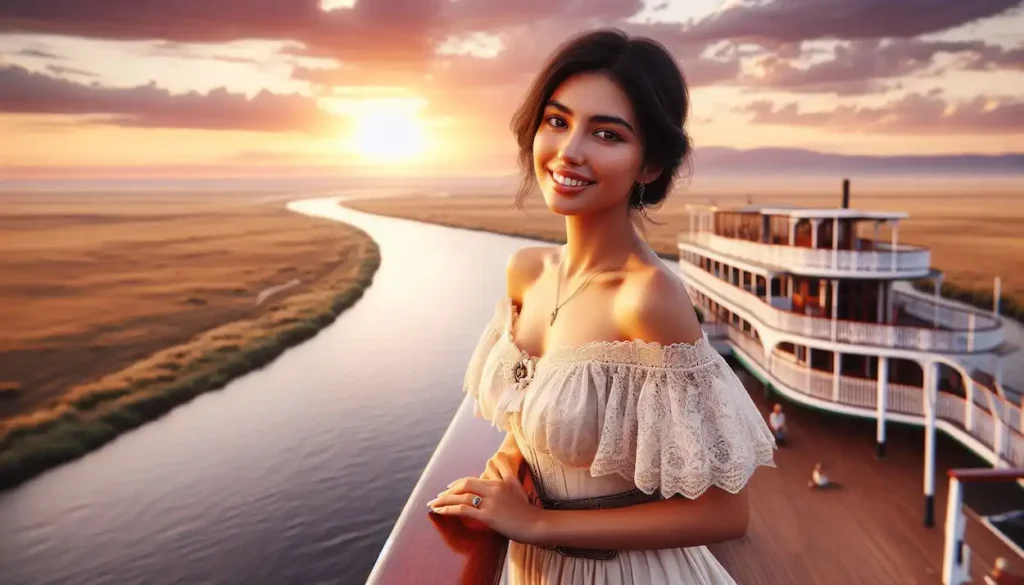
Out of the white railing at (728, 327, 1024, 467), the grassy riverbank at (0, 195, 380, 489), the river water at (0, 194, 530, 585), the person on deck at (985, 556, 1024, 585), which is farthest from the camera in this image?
the grassy riverbank at (0, 195, 380, 489)

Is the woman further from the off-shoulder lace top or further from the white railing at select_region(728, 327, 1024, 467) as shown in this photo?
the white railing at select_region(728, 327, 1024, 467)

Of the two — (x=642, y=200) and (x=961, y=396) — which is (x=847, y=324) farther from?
(x=642, y=200)

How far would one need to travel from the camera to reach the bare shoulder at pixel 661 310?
2.37 feet

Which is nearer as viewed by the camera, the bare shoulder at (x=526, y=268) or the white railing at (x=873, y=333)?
the bare shoulder at (x=526, y=268)

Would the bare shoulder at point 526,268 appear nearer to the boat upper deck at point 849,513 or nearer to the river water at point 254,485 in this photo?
the boat upper deck at point 849,513

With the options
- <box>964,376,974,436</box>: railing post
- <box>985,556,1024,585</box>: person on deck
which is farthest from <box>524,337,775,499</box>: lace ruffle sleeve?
<box>964,376,974,436</box>: railing post

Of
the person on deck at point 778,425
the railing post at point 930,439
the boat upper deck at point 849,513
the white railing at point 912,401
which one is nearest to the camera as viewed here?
the boat upper deck at point 849,513

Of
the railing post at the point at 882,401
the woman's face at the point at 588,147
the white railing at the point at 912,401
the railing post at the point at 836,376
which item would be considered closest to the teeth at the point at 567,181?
the woman's face at the point at 588,147

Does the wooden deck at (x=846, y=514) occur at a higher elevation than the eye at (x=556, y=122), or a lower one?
lower

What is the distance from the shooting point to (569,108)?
31.7 inches

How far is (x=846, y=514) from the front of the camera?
6996 millimetres

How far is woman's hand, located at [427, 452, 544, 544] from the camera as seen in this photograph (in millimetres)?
774

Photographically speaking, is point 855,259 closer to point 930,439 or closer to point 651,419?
point 930,439

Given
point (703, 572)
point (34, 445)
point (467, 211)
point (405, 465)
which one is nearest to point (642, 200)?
point (703, 572)
